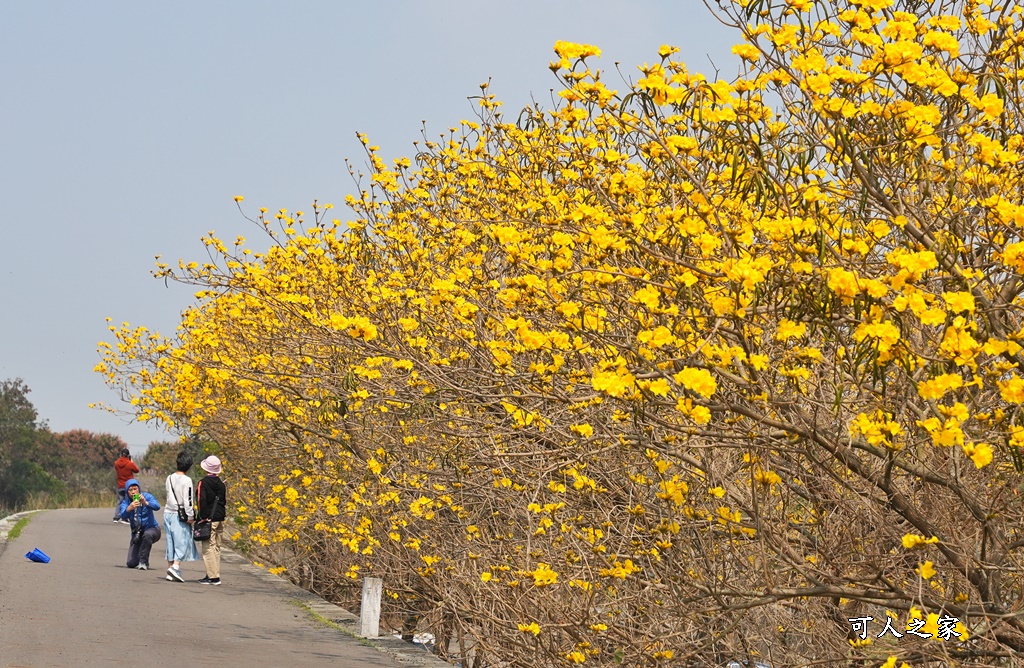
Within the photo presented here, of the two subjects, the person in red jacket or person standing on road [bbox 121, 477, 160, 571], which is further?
the person in red jacket

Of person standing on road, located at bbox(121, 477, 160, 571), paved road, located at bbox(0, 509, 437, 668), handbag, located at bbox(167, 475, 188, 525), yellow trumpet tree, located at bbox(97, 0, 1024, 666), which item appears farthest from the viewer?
person standing on road, located at bbox(121, 477, 160, 571)

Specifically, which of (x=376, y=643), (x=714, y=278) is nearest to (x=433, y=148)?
(x=376, y=643)

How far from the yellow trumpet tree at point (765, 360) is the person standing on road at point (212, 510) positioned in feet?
21.8

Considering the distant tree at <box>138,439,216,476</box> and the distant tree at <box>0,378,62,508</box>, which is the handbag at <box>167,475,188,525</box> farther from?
the distant tree at <box>0,378,62,508</box>

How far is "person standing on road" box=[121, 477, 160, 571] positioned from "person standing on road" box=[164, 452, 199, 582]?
759mm

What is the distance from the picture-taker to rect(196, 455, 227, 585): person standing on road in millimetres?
15359

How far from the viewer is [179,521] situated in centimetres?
1549

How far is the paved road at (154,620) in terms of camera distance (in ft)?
32.0

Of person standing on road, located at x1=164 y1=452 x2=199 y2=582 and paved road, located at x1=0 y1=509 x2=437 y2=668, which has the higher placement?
person standing on road, located at x1=164 y1=452 x2=199 y2=582

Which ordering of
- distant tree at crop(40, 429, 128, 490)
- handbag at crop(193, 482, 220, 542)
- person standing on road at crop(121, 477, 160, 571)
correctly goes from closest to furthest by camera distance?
1. handbag at crop(193, 482, 220, 542)
2. person standing on road at crop(121, 477, 160, 571)
3. distant tree at crop(40, 429, 128, 490)

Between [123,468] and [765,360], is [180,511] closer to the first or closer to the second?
[123,468]

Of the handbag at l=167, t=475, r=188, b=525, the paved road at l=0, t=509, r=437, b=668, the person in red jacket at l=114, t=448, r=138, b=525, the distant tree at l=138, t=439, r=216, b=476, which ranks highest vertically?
the distant tree at l=138, t=439, r=216, b=476

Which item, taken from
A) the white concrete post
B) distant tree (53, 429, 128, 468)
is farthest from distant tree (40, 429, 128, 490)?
the white concrete post

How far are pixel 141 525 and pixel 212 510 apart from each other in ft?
6.03
